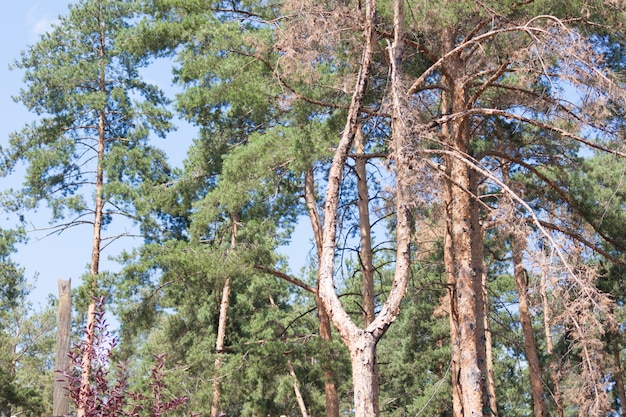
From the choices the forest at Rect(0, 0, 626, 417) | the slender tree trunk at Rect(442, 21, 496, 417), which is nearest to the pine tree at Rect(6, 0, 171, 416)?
the forest at Rect(0, 0, 626, 417)

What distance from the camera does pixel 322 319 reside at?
14570mm

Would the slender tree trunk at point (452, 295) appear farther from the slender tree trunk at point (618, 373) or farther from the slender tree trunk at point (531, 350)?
the slender tree trunk at point (618, 373)

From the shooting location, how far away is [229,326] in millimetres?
21016

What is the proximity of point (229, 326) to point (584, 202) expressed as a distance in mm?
10640

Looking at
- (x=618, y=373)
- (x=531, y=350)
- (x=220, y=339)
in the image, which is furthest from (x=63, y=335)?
(x=618, y=373)

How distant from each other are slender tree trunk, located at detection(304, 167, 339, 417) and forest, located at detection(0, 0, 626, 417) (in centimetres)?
6

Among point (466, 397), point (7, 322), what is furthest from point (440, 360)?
point (7, 322)

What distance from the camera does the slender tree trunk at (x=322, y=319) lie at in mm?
13672

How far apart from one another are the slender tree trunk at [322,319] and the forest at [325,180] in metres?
0.06

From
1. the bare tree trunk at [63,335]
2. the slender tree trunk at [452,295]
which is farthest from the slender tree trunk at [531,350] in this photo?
the bare tree trunk at [63,335]

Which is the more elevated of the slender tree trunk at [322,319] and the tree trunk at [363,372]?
the slender tree trunk at [322,319]

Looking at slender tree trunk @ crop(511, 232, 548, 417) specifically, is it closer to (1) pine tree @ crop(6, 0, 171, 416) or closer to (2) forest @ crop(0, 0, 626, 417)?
(2) forest @ crop(0, 0, 626, 417)

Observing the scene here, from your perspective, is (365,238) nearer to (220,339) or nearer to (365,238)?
(365,238)

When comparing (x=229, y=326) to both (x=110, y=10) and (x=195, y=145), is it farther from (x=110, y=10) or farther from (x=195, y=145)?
(x=110, y=10)
